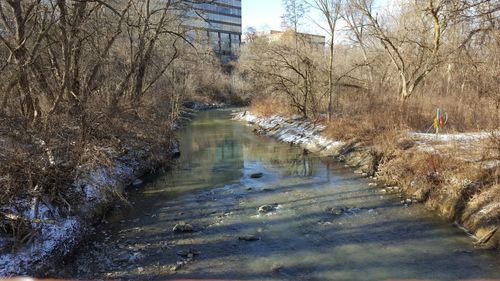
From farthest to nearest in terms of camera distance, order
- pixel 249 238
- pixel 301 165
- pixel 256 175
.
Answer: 1. pixel 301 165
2. pixel 256 175
3. pixel 249 238

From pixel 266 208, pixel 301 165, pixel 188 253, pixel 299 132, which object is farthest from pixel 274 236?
pixel 299 132

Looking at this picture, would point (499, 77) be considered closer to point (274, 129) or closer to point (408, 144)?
point (408, 144)

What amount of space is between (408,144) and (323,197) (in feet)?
14.6

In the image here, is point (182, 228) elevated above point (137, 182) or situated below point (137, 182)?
below

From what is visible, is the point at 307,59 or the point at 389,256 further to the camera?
the point at 307,59

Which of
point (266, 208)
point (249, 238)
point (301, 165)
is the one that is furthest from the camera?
point (301, 165)

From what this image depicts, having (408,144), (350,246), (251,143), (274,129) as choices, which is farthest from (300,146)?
(350,246)

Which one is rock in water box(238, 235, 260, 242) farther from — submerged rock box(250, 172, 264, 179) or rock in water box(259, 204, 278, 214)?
submerged rock box(250, 172, 264, 179)

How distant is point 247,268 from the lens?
8.09 m

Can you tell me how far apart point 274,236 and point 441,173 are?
5571 millimetres

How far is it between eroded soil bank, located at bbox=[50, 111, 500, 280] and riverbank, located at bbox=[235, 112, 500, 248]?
490 mm

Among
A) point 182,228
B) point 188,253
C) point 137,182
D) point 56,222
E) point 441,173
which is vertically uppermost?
point 441,173

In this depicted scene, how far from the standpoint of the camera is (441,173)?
39.1 feet

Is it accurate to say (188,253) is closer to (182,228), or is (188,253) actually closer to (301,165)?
(182,228)
